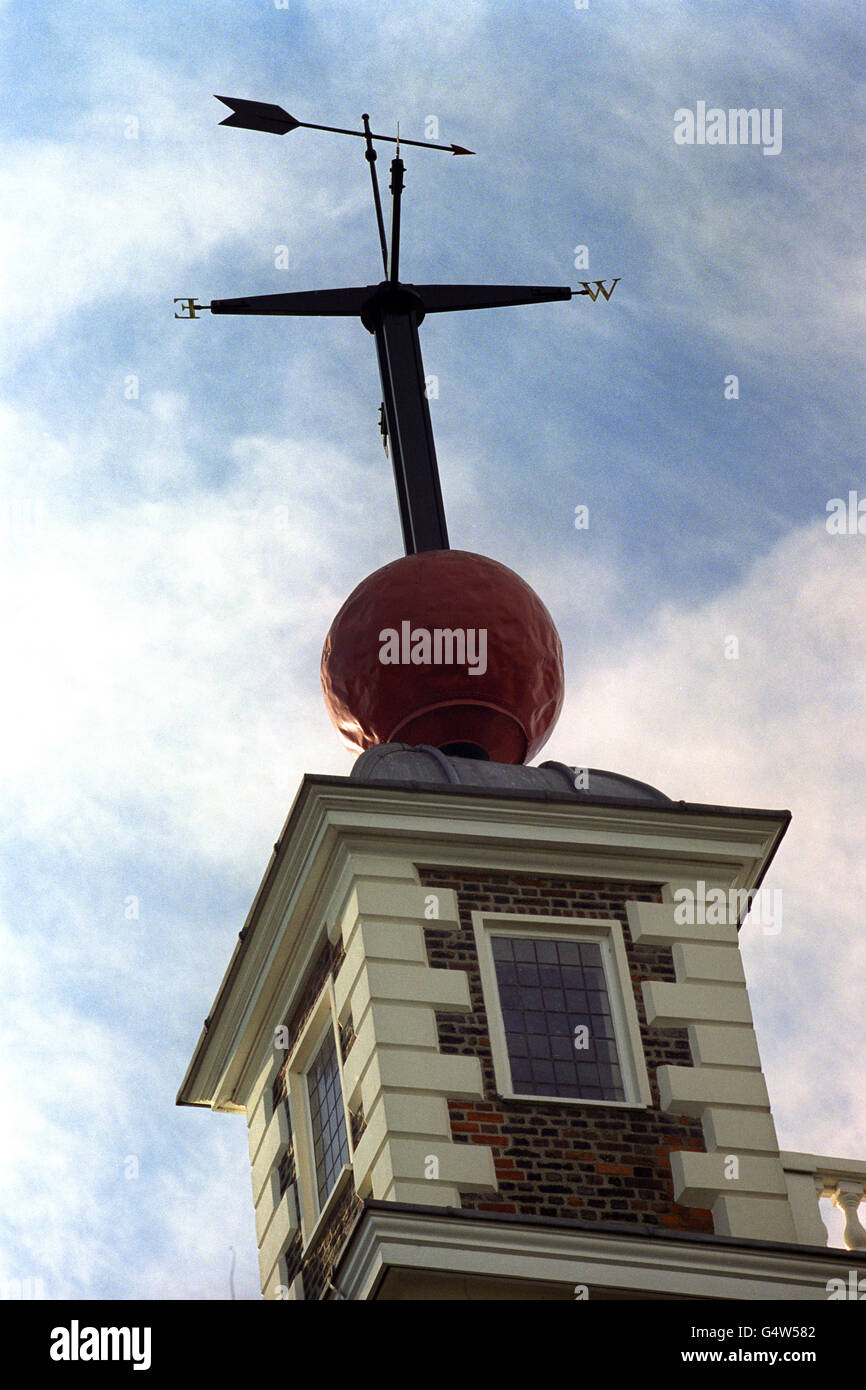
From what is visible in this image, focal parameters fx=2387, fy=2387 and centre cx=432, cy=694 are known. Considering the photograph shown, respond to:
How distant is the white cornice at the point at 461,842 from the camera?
1995cm

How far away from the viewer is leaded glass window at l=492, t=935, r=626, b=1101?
18.9 m

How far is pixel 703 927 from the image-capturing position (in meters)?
20.1

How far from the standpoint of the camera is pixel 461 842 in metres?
20.1

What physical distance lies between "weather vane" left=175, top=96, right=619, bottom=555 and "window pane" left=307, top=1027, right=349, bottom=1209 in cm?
624

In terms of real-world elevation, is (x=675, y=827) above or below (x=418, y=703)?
below

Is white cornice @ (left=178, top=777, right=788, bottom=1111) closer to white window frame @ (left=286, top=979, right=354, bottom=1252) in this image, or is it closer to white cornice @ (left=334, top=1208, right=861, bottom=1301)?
white window frame @ (left=286, top=979, right=354, bottom=1252)

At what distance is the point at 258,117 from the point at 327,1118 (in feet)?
39.5

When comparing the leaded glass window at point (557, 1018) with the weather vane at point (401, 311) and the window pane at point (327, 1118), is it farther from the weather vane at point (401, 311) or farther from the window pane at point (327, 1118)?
the weather vane at point (401, 311)

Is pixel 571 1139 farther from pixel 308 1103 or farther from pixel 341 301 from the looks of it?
pixel 341 301

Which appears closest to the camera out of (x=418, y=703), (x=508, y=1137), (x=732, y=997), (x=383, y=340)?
(x=508, y=1137)

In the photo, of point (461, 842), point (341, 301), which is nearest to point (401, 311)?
point (341, 301)
